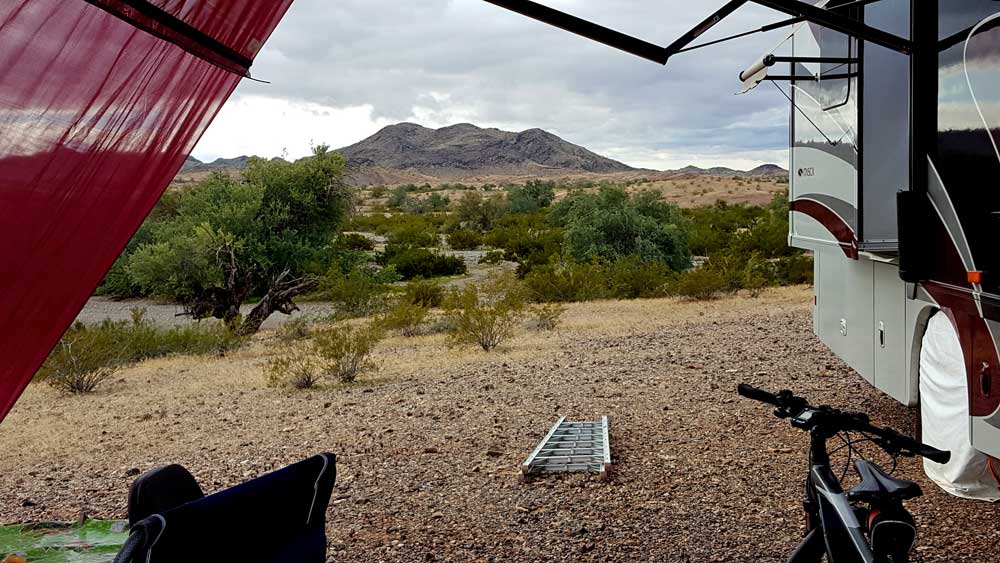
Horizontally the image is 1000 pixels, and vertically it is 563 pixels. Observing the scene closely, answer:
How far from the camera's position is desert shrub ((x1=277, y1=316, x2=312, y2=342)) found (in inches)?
554

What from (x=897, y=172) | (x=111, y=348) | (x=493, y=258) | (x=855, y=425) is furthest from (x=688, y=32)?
(x=493, y=258)

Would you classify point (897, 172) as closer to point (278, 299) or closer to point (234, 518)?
point (234, 518)

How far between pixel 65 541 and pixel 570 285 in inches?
513

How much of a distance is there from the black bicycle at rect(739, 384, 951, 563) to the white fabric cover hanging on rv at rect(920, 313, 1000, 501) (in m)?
2.06

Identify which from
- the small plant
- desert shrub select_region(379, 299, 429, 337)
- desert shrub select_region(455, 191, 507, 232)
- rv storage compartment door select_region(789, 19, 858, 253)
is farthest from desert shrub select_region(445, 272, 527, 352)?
desert shrub select_region(455, 191, 507, 232)

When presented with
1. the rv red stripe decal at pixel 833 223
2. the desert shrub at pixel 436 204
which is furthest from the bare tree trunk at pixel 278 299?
the desert shrub at pixel 436 204

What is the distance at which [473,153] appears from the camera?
4624 inches

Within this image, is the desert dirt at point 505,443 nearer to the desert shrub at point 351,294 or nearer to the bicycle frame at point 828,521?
the bicycle frame at point 828,521

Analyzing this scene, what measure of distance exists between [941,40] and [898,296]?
65.5 inches

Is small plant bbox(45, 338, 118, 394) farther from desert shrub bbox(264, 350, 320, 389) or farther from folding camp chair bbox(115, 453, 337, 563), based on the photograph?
folding camp chair bbox(115, 453, 337, 563)

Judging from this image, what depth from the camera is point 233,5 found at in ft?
10.8

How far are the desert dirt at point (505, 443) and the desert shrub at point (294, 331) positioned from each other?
4.52 feet

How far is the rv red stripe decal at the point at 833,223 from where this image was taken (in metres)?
6.23

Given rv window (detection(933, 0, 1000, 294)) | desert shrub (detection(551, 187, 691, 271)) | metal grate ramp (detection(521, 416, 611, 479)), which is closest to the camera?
rv window (detection(933, 0, 1000, 294))
